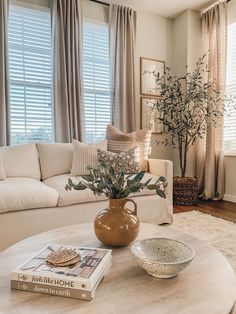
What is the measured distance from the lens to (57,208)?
2.04 metres

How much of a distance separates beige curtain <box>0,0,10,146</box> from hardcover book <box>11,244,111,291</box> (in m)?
2.37

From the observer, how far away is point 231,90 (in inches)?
141

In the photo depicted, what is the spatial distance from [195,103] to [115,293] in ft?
10.4

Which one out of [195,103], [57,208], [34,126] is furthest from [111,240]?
[195,103]

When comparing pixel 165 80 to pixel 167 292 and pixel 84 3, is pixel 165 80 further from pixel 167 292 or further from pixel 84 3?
pixel 167 292

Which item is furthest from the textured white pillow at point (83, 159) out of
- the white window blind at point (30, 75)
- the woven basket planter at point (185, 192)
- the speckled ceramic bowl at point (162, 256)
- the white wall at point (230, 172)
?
the white wall at point (230, 172)

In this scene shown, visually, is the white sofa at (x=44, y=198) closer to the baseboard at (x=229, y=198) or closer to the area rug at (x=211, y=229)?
the area rug at (x=211, y=229)

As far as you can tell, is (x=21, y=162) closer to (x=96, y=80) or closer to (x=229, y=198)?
(x=96, y=80)

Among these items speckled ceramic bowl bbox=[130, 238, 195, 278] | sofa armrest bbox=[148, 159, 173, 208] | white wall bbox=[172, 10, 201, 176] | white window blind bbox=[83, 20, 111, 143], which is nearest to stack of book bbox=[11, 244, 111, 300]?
speckled ceramic bowl bbox=[130, 238, 195, 278]

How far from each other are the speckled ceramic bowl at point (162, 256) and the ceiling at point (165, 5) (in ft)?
11.8

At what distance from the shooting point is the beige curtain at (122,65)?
358 cm

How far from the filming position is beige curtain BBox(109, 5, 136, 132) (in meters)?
3.58

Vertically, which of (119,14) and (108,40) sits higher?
(119,14)

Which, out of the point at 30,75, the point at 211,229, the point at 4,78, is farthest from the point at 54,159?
the point at 211,229
